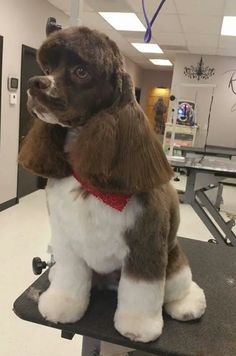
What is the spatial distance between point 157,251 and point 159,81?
10176 mm

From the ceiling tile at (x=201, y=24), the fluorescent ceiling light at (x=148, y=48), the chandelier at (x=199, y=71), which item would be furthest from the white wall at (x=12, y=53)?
the chandelier at (x=199, y=71)

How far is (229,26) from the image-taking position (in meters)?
4.71

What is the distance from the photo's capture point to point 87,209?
782 millimetres

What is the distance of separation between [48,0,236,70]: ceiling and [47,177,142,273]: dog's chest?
9.21 ft

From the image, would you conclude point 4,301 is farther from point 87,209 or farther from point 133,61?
point 133,61

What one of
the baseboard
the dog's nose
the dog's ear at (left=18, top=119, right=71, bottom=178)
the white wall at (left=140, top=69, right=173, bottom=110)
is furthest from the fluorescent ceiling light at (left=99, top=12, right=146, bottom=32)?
the white wall at (left=140, top=69, right=173, bottom=110)

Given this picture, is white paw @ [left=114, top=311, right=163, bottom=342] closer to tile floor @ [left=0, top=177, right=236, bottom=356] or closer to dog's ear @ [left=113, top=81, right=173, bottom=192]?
dog's ear @ [left=113, top=81, right=173, bottom=192]

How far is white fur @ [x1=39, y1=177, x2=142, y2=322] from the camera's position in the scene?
0.78m

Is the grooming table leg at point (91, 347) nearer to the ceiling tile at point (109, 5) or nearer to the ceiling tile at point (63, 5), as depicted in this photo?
the ceiling tile at point (109, 5)

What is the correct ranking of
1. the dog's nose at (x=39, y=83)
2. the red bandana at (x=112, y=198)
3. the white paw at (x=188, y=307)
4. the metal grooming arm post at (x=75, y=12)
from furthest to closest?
the metal grooming arm post at (x=75, y=12)
the white paw at (x=188, y=307)
the red bandana at (x=112, y=198)
the dog's nose at (x=39, y=83)

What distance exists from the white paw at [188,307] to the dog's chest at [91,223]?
20 centimetres

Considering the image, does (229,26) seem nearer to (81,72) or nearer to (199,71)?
(199,71)

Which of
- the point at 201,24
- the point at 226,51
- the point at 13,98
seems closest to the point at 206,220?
the point at 13,98

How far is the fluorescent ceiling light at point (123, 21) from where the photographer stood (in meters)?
4.54
